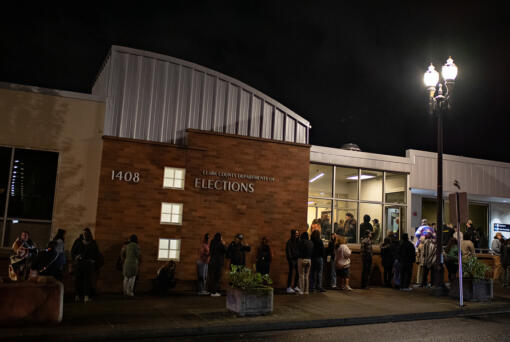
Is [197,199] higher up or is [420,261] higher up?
[197,199]

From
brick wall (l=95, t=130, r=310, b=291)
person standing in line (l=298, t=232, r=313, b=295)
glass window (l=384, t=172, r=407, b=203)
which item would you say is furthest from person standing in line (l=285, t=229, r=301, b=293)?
glass window (l=384, t=172, r=407, b=203)

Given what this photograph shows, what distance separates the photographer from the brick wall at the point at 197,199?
1308 cm

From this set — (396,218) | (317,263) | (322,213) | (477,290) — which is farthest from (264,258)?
(396,218)

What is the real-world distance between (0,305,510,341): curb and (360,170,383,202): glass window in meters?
6.84

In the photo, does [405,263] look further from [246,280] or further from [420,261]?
[246,280]

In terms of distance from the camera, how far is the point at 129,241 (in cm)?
1250

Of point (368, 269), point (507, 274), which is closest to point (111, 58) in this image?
point (368, 269)

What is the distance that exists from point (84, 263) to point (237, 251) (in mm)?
4054

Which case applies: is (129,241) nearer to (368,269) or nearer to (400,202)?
(368,269)

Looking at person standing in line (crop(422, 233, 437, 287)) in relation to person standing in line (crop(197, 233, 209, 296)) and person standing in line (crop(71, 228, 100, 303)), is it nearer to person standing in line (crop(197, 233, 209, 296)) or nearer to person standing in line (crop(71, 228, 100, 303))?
person standing in line (crop(197, 233, 209, 296))

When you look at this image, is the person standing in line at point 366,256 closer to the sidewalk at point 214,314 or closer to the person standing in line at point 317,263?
the sidewalk at point 214,314

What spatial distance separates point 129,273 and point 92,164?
10.6ft

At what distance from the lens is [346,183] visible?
17.6 m

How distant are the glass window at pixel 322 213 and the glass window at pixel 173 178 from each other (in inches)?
199
